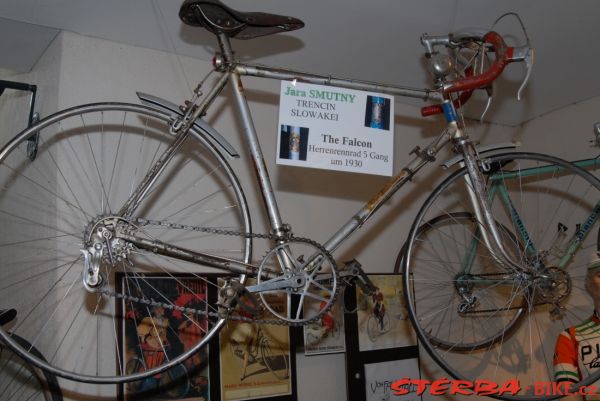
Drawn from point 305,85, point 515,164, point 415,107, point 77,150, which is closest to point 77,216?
→ point 77,150

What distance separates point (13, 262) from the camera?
1.54 m

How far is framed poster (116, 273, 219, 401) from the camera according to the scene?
1375mm

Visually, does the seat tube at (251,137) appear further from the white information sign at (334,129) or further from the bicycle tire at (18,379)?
the bicycle tire at (18,379)

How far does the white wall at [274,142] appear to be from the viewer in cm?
149

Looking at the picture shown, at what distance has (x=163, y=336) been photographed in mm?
1419

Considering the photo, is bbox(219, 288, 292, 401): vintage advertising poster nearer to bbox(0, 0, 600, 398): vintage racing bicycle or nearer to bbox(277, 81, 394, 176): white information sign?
bbox(0, 0, 600, 398): vintage racing bicycle

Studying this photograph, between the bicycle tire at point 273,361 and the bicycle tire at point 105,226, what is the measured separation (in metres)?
0.17

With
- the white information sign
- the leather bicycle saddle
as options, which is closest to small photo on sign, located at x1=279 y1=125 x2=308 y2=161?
the white information sign

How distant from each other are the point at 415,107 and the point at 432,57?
1.94ft

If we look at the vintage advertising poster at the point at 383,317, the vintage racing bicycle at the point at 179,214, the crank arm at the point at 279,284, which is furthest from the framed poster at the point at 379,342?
the crank arm at the point at 279,284

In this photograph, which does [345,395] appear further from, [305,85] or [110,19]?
[110,19]

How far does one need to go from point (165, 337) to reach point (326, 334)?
0.47 metres

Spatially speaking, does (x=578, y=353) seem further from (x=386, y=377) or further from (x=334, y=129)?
(x=334, y=129)

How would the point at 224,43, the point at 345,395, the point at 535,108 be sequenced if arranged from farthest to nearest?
the point at 535,108, the point at 345,395, the point at 224,43
